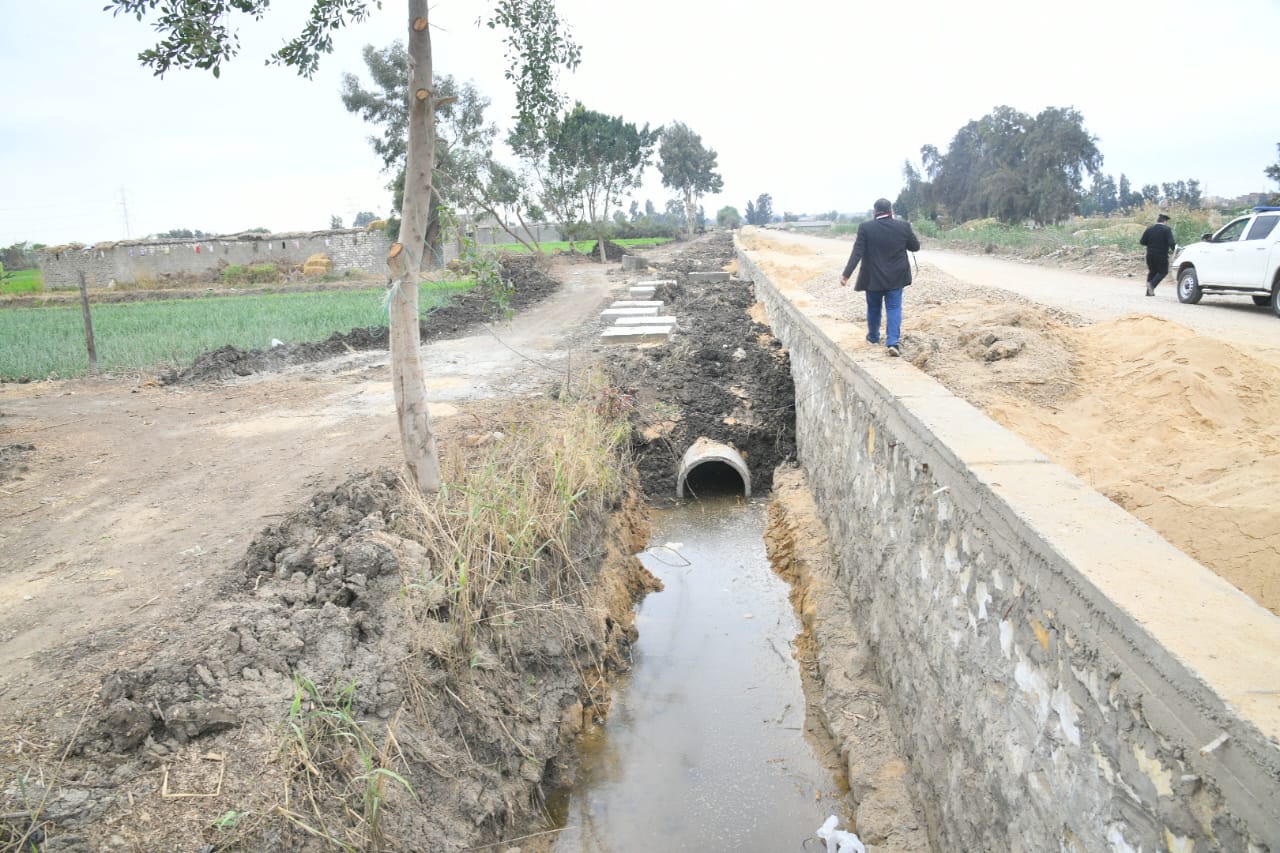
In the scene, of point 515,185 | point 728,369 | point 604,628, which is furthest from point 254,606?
point 515,185

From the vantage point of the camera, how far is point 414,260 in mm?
4969

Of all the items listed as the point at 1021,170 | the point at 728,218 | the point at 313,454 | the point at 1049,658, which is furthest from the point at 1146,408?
the point at 728,218

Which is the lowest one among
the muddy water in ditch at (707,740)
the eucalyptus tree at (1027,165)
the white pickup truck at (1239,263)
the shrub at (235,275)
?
the muddy water in ditch at (707,740)

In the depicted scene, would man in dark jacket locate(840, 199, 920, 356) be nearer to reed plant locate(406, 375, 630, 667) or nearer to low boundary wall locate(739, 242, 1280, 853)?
low boundary wall locate(739, 242, 1280, 853)

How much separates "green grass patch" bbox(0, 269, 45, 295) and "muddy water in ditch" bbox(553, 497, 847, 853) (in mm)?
32574

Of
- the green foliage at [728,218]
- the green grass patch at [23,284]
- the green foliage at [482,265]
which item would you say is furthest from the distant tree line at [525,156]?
the green foliage at [728,218]

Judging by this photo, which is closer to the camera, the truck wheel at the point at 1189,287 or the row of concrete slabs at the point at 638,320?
the truck wheel at the point at 1189,287

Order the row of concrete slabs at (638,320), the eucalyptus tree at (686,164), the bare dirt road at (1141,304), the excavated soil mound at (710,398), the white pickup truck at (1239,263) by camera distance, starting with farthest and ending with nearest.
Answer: the eucalyptus tree at (686,164)
the row of concrete slabs at (638,320)
the white pickup truck at (1239,263)
the excavated soil mound at (710,398)
the bare dirt road at (1141,304)

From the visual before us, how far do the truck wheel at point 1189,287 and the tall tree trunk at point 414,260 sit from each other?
11632 mm

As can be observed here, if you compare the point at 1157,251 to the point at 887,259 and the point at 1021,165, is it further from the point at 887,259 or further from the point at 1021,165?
the point at 1021,165

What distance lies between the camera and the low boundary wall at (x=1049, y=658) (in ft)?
5.80

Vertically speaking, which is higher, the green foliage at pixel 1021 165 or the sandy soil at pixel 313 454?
the green foliage at pixel 1021 165

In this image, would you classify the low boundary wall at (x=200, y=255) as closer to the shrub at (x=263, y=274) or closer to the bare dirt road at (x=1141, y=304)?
the shrub at (x=263, y=274)

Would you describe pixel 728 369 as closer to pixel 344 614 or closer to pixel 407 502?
pixel 407 502
